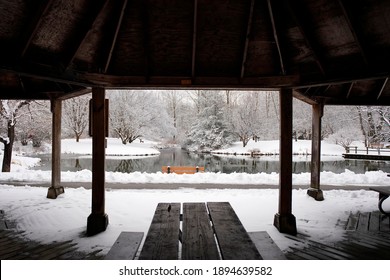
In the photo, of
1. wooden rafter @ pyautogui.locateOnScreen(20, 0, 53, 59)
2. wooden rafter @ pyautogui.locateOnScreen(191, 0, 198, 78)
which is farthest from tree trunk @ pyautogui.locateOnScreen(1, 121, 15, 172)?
wooden rafter @ pyautogui.locateOnScreen(191, 0, 198, 78)

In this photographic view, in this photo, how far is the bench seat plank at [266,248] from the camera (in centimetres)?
280

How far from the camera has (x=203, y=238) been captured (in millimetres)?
2967

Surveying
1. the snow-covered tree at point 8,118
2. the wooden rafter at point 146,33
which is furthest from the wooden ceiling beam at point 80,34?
the snow-covered tree at point 8,118

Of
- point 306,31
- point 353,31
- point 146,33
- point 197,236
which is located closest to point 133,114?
point 146,33

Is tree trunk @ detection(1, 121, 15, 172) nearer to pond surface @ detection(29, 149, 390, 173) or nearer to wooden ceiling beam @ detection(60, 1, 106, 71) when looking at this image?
pond surface @ detection(29, 149, 390, 173)

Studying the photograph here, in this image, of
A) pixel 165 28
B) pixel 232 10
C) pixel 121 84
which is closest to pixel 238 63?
pixel 232 10

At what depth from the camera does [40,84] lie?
747 centimetres

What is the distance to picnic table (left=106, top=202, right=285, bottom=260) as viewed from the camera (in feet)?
8.36

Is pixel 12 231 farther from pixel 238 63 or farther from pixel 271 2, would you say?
pixel 271 2

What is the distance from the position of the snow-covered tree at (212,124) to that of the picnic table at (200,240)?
97.3 ft

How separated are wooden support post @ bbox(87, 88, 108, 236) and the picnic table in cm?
208

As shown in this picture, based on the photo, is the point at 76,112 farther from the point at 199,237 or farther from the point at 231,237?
the point at 231,237

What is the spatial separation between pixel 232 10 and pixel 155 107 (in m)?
33.0

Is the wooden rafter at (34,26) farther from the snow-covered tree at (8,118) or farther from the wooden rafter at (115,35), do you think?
the snow-covered tree at (8,118)
